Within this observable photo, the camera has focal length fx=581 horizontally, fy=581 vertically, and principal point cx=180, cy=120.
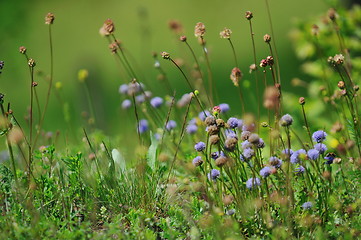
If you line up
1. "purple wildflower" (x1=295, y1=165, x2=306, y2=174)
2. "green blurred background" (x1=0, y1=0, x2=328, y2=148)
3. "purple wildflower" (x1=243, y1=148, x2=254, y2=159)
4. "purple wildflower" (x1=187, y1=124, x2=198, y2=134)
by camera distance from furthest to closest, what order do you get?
"green blurred background" (x1=0, y1=0, x2=328, y2=148) < "purple wildflower" (x1=187, y1=124, x2=198, y2=134) < "purple wildflower" (x1=295, y1=165, x2=306, y2=174) < "purple wildflower" (x1=243, y1=148, x2=254, y2=159)

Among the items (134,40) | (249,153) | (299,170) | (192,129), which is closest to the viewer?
(249,153)

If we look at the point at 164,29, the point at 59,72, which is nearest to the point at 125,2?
the point at 164,29

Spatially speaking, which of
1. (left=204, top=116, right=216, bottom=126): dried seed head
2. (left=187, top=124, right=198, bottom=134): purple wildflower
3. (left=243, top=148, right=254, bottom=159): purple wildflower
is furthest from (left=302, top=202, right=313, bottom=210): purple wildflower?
(left=187, top=124, right=198, bottom=134): purple wildflower

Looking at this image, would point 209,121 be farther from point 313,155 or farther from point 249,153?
point 313,155

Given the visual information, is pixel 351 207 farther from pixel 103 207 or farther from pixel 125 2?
pixel 125 2

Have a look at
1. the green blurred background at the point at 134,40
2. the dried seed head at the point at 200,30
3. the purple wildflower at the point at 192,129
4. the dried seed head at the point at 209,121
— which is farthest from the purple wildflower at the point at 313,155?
the green blurred background at the point at 134,40

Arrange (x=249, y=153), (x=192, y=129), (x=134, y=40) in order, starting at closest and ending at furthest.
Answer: (x=249, y=153) → (x=192, y=129) → (x=134, y=40)

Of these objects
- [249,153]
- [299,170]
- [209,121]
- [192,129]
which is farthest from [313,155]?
[192,129]

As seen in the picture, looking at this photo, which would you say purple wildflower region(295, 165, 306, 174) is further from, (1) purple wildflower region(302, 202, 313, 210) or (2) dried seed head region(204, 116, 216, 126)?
(2) dried seed head region(204, 116, 216, 126)
